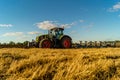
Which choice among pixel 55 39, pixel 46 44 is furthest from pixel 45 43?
pixel 55 39

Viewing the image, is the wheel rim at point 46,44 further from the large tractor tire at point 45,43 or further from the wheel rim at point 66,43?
the wheel rim at point 66,43

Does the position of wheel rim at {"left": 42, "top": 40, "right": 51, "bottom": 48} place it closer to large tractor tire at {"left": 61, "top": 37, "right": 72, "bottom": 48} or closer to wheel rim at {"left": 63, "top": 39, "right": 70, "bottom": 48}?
large tractor tire at {"left": 61, "top": 37, "right": 72, "bottom": 48}

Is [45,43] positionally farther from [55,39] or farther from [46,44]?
[55,39]

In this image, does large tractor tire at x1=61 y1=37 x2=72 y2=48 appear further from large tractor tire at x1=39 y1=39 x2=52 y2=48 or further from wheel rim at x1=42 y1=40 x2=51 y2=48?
wheel rim at x1=42 y1=40 x2=51 y2=48

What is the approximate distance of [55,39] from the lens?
2392 cm

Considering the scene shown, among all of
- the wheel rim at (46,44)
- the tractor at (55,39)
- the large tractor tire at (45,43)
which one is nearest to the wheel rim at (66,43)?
the tractor at (55,39)

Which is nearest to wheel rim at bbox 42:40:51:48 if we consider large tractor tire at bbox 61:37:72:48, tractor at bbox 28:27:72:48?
tractor at bbox 28:27:72:48

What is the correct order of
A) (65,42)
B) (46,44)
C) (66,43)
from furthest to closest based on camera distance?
(66,43) < (65,42) < (46,44)

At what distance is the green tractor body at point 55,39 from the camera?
22753 millimetres

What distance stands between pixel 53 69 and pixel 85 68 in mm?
1108

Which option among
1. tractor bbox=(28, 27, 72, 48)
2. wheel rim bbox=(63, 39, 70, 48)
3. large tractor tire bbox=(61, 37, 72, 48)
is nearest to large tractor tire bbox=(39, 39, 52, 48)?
→ tractor bbox=(28, 27, 72, 48)

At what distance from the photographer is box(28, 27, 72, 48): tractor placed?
22.8 m

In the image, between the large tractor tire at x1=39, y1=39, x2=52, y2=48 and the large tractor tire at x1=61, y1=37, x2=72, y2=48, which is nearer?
the large tractor tire at x1=39, y1=39, x2=52, y2=48

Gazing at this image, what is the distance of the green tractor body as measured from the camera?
22753 mm
